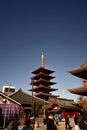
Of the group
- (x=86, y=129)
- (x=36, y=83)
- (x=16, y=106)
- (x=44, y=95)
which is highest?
(x=36, y=83)

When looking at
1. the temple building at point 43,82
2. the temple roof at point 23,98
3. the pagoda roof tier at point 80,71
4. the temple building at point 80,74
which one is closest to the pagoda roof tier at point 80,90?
the temple building at point 80,74

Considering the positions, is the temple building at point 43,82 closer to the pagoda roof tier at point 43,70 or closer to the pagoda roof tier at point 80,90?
the pagoda roof tier at point 43,70

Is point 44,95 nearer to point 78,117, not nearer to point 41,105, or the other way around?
point 41,105

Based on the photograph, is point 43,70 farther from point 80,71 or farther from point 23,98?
point 80,71

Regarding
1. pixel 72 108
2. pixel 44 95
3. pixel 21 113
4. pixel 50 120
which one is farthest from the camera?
pixel 44 95

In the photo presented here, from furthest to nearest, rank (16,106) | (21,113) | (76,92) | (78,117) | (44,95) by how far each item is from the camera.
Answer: (44,95), (21,113), (16,106), (76,92), (78,117)

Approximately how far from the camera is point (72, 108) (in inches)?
1457

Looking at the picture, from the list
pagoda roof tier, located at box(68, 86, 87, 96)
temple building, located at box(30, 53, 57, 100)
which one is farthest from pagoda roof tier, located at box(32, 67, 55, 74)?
pagoda roof tier, located at box(68, 86, 87, 96)

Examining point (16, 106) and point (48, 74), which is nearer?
point (16, 106)

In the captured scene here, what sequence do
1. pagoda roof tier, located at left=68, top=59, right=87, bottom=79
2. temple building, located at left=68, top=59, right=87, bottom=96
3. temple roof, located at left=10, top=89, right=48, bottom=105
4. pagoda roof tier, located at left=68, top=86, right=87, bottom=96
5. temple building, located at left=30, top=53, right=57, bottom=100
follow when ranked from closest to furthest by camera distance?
1. pagoda roof tier, located at left=68, top=86, right=87, bottom=96
2. temple building, located at left=68, top=59, right=87, bottom=96
3. pagoda roof tier, located at left=68, top=59, right=87, bottom=79
4. temple roof, located at left=10, top=89, right=48, bottom=105
5. temple building, located at left=30, top=53, right=57, bottom=100

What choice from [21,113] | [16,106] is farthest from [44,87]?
[16,106]

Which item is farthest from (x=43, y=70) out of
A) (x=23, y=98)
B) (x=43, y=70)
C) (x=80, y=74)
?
(x=80, y=74)

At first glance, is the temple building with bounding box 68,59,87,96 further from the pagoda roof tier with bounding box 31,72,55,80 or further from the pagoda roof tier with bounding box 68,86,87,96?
the pagoda roof tier with bounding box 31,72,55,80

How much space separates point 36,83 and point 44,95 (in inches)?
237
